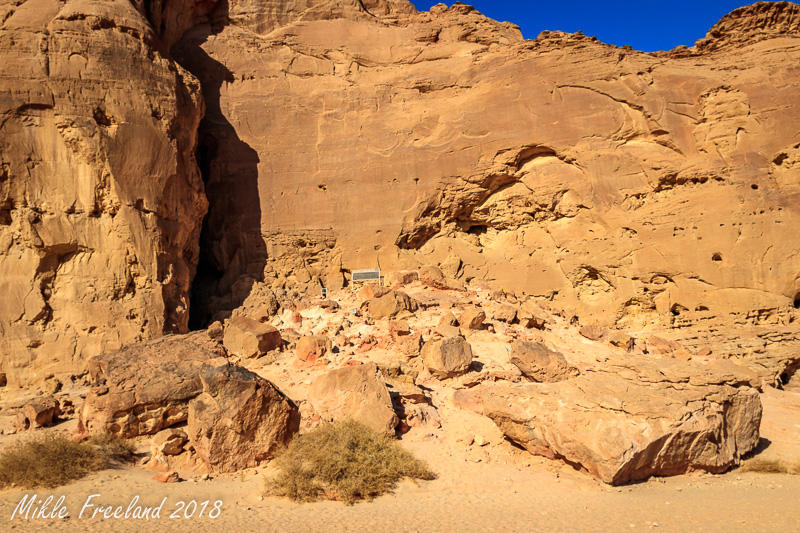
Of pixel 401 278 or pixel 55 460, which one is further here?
pixel 401 278

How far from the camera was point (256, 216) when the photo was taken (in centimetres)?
1546

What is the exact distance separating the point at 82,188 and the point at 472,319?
9213 mm

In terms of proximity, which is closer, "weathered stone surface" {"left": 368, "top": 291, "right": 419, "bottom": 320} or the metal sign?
"weathered stone surface" {"left": 368, "top": 291, "right": 419, "bottom": 320}

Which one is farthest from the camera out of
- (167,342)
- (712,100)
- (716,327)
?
(712,100)

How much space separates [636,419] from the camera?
6.16 m

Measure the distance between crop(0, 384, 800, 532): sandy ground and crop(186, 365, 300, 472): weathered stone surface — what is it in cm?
29

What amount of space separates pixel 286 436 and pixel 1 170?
30.5 ft

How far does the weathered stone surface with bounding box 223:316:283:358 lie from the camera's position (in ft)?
33.9

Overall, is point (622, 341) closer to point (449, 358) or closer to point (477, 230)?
point (449, 358)

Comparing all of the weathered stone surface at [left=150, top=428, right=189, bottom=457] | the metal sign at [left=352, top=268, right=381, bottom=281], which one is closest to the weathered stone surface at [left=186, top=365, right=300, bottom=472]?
the weathered stone surface at [left=150, top=428, right=189, bottom=457]

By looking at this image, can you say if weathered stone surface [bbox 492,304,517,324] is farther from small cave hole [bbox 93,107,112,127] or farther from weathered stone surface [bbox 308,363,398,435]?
small cave hole [bbox 93,107,112,127]

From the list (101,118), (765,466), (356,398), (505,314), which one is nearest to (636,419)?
(765,466)

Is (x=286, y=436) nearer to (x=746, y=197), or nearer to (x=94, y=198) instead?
(x=94, y=198)

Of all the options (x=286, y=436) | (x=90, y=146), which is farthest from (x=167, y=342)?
(x=90, y=146)
